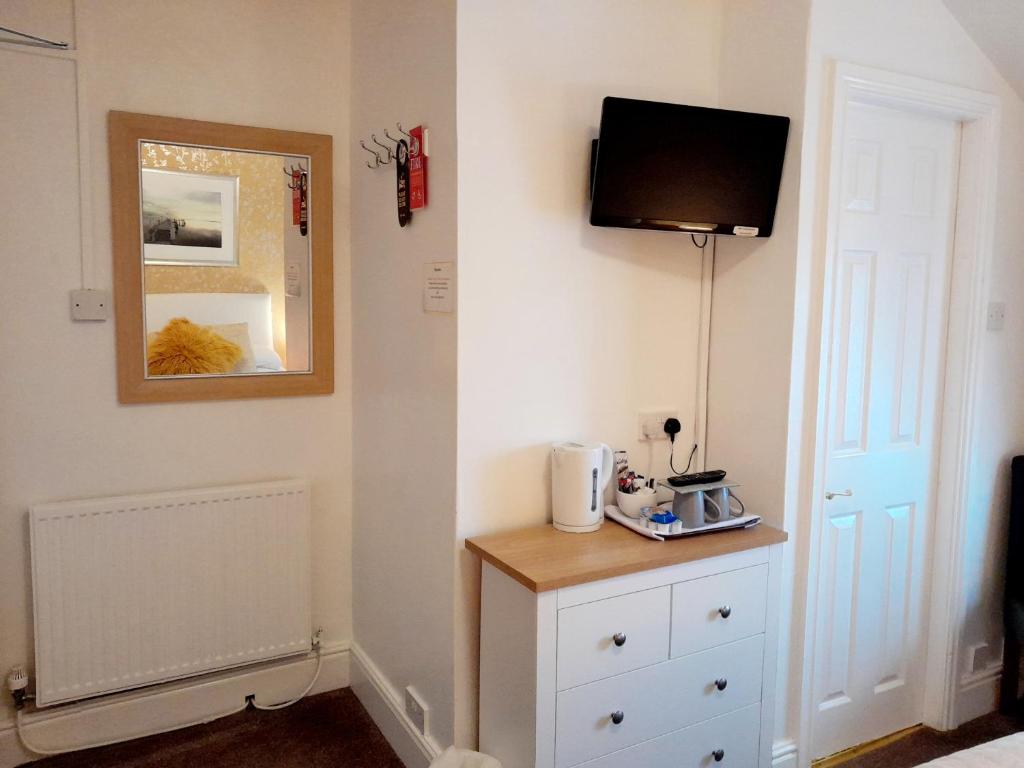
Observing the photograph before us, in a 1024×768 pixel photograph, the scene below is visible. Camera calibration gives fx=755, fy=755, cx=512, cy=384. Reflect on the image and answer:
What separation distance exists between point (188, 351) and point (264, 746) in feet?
4.26

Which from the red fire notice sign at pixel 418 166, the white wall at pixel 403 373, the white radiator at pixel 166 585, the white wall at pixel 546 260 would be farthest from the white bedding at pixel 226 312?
the white wall at pixel 546 260

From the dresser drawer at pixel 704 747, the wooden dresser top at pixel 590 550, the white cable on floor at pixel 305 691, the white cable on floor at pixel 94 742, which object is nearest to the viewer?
the wooden dresser top at pixel 590 550

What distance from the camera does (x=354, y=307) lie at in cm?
265

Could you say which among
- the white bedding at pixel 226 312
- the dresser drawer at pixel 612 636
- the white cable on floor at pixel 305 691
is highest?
the white bedding at pixel 226 312

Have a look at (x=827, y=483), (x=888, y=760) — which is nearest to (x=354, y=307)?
(x=827, y=483)

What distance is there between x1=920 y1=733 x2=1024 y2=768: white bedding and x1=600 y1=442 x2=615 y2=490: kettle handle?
992 millimetres

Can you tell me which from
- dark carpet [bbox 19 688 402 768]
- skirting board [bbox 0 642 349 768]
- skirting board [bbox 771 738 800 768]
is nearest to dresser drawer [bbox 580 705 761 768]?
skirting board [bbox 771 738 800 768]

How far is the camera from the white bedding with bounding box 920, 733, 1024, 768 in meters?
1.27

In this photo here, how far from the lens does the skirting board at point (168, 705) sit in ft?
7.68

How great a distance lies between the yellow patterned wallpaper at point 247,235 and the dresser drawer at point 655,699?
1510 millimetres

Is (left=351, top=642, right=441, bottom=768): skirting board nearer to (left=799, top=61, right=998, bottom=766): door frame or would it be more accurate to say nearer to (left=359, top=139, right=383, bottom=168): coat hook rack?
(left=799, top=61, right=998, bottom=766): door frame

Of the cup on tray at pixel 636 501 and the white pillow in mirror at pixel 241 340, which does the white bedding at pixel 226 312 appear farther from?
the cup on tray at pixel 636 501

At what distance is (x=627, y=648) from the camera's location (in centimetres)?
184

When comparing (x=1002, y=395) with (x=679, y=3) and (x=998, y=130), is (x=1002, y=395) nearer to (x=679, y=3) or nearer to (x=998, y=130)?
(x=998, y=130)
